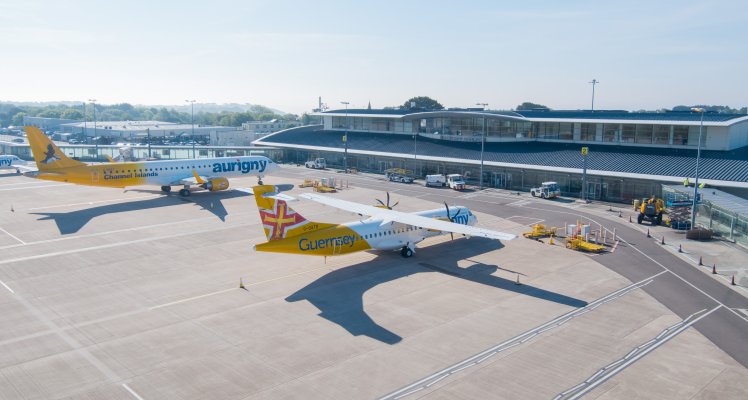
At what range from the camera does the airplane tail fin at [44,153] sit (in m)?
64.1

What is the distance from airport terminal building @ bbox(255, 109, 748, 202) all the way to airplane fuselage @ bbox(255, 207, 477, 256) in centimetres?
3724

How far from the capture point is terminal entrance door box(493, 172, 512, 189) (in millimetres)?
85062

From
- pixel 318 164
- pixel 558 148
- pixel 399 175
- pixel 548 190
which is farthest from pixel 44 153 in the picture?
pixel 558 148

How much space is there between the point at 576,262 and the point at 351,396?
2830 cm

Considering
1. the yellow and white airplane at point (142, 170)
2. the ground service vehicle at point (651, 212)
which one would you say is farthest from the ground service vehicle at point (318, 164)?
the ground service vehicle at point (651, 212)

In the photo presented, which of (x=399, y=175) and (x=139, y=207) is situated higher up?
(x=399, y=175)

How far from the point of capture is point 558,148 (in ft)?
284

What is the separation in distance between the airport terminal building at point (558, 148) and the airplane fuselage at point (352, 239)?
1466 inches

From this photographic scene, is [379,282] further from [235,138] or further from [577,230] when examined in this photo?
[235,138]

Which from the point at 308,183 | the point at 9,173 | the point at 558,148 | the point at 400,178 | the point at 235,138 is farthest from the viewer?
the point at 235,138

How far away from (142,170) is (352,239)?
43.4 m

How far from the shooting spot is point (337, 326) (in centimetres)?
3117

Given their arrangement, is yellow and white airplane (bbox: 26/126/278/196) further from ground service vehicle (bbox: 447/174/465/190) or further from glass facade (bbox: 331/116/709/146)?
glass facade (bbox: 331/116/709/146)

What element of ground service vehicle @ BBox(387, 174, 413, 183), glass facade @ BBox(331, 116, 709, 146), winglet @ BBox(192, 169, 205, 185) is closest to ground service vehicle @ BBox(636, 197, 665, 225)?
glass facade @ BBox(331, 116, 709, 146)
